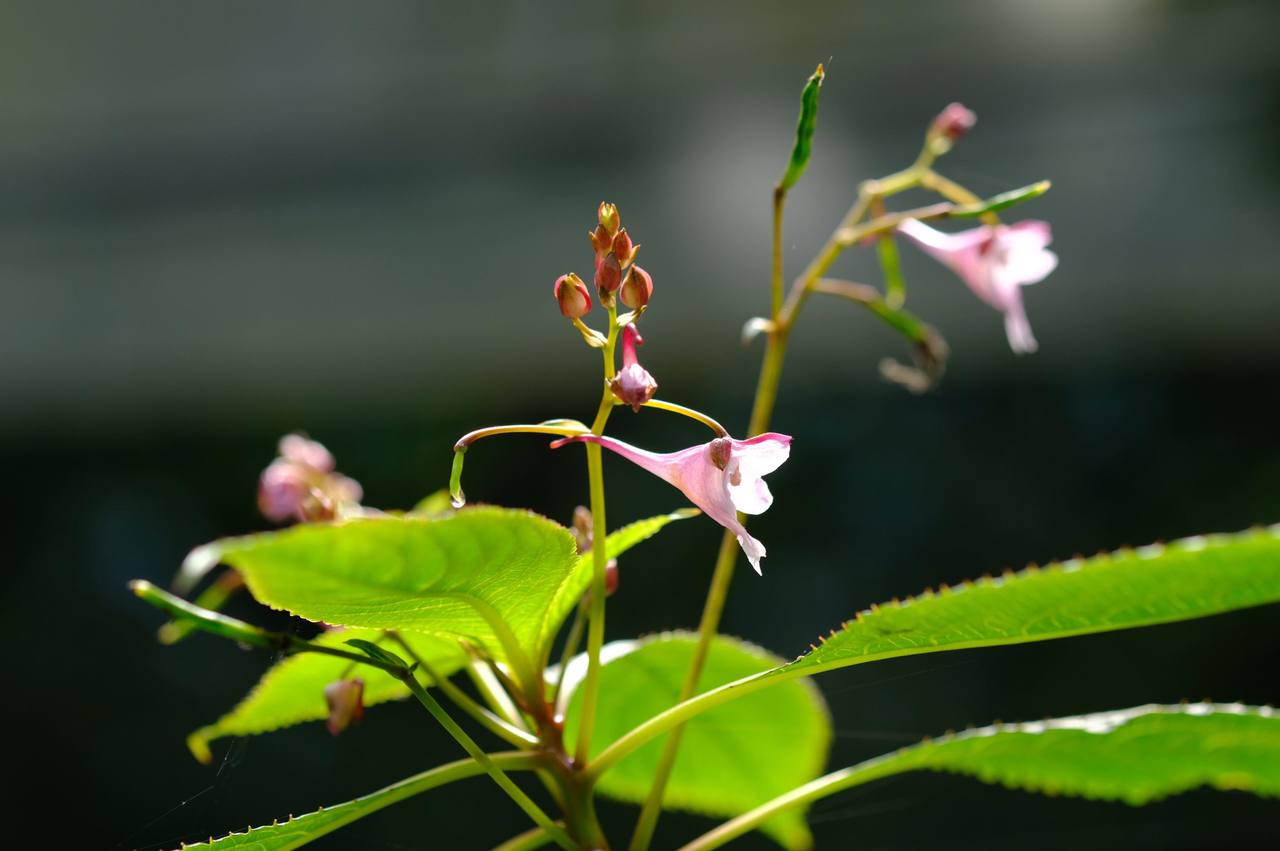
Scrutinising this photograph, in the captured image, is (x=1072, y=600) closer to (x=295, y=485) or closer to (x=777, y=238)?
(x=777, y=238)

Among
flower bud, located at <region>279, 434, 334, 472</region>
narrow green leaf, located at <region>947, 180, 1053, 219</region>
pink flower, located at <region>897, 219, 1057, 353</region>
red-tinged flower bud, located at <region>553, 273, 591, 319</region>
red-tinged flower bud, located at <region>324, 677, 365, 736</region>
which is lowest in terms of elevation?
red-tinged flower bud, located at <region>324, 677, 365, 736</region>

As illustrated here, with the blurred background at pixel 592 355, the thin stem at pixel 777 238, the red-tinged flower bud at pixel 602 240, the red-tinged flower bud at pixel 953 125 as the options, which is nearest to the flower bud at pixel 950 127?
the red-tinged flower bud at pixel 953 125

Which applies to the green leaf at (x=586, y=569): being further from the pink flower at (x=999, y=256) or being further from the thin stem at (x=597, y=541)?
the pink flower at (x=999, y=256)

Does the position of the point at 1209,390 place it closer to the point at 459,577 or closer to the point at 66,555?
the point at 459,577

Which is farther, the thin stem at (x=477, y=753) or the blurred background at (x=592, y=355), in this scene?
the blurred background at (x=592, y=355)

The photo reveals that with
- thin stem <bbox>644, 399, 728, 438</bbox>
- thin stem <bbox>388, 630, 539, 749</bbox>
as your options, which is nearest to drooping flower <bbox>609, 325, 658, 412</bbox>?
thin stem <bbox>644, 399, 728, 438</bbox>

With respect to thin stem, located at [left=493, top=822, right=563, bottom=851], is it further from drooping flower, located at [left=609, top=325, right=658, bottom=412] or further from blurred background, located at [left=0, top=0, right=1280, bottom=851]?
blurred background, located at [left=0, top=0, right=1280, bottom=851]
